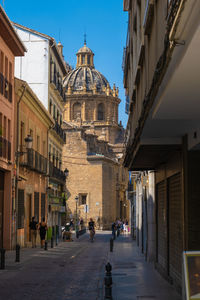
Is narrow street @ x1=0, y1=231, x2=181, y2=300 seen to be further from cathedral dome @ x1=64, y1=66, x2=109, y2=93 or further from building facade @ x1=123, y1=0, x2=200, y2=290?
cathedral dome @ x1=64, y1=66, x2=109, y2=93

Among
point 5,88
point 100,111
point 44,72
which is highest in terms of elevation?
point 100,111

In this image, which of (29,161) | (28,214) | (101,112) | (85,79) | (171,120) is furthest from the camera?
(85,79)

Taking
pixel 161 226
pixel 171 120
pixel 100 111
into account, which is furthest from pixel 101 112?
pixel 171 120

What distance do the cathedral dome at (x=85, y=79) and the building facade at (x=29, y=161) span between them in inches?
2421

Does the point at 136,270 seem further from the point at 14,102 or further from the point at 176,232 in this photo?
the point at 14,102

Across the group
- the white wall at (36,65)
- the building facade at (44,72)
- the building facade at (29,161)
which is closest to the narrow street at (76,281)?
the building facade at (29,161)

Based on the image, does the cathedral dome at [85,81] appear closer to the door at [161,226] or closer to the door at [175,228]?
the door at [161,226]

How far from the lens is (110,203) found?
7969 cm

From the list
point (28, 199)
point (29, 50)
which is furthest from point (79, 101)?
point (28, 199)

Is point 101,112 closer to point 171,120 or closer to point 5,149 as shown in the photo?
point 5,149

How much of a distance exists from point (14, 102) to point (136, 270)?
11.9 meters

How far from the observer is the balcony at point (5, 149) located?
76.1 ft

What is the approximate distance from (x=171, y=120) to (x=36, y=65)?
1174 inches

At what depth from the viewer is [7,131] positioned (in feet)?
82.3
